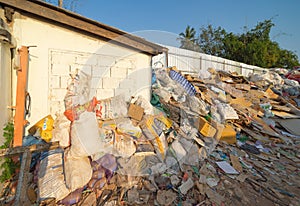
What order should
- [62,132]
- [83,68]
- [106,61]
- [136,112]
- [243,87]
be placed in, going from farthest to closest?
[243,87]
[106,61]
[136,112]
[83,68]
[62,132]

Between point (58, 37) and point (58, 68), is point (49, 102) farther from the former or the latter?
point (58, 37)

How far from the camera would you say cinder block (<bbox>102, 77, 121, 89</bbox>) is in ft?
11.1

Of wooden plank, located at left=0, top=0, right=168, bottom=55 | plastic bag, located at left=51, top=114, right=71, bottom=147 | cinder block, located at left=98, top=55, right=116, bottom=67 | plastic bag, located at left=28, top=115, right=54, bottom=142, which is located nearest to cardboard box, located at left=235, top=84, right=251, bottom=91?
wooden plank, located at left=0, top=0, right=168, bottom=55

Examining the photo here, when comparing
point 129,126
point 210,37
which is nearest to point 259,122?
point 129,126

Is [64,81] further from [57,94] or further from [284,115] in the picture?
[284,115]

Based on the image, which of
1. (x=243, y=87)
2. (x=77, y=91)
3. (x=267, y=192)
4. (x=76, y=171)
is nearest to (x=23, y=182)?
(x=76, y=171)

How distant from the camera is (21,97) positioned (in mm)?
2467

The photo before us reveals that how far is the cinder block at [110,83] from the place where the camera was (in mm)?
3396

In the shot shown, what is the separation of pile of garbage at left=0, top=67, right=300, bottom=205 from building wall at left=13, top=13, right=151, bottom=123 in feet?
0.62

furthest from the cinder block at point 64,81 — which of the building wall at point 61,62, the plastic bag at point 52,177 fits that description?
the plastic bag at point 52,177

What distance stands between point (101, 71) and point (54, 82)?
854 millimetres

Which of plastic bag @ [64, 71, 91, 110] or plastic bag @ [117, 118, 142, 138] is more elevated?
plastic bag @ [64, 71, 91, 110]

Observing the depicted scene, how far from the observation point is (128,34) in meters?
3.39

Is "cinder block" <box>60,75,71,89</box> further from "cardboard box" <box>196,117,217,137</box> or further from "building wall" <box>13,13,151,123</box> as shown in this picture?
"cardboard box" <box>196,117,217,137</box>
